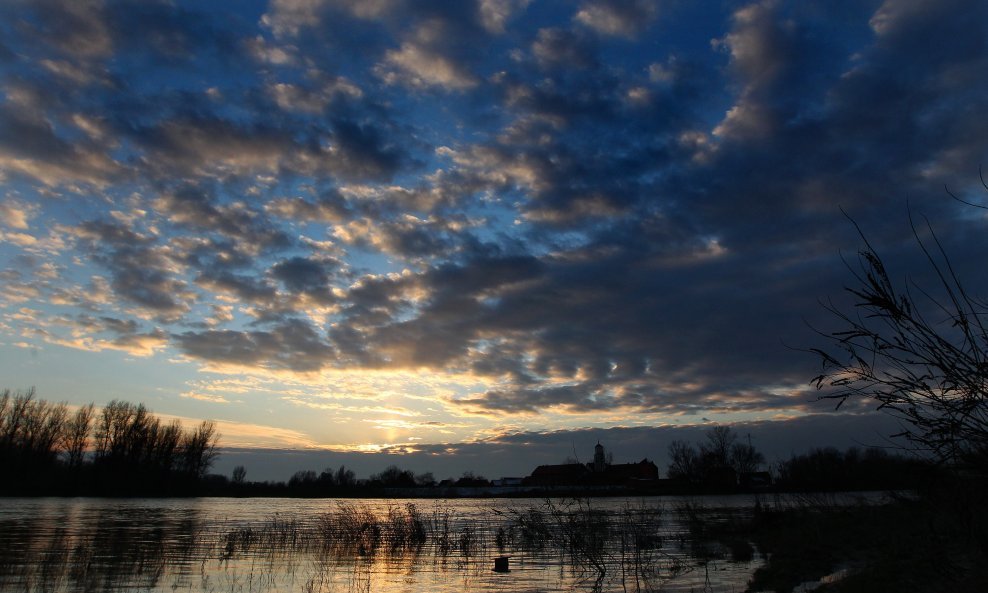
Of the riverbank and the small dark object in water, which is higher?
Answer: the riverbank

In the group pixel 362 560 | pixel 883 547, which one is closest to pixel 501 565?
pixel 362 560

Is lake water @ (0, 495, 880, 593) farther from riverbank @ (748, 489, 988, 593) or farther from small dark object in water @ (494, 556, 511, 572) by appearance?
riverbank @ (748, 489, 988, 593)

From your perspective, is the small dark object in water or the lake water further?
the small dark object in water

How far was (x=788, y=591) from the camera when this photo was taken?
14.6 metres

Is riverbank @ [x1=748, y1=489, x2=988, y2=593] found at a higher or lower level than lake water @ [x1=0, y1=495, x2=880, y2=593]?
higher

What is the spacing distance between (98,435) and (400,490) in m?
92.3

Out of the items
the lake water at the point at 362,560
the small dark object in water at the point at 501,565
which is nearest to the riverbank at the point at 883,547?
the lake water at the point at 362,560

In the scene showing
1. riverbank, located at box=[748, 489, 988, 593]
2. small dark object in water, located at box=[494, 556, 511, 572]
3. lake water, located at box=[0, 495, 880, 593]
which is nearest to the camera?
riverbank, located at box=[748, 489, 988, 593]

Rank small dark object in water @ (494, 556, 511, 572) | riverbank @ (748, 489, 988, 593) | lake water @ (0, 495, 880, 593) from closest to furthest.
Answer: riverbank @ (748, 489, 988, 593) → lake water @ (0, 495, 880, 593) → small dark object in water @ (494, 556, 511, 572)

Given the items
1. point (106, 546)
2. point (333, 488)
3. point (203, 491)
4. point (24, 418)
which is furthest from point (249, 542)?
point (333, 488)

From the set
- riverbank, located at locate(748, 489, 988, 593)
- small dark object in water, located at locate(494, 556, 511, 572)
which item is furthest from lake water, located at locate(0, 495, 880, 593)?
riverbank, located at locate(748, 489, 988, 593)

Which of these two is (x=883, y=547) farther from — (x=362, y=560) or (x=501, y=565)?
(x=362, y=560)

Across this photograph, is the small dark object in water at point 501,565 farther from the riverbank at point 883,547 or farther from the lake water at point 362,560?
the riverbank at point 883,547

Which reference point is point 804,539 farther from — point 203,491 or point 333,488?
point 333,488
